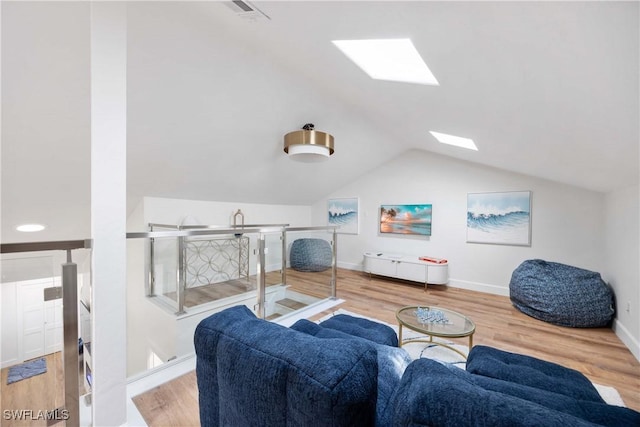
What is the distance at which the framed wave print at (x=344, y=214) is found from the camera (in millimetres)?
6101

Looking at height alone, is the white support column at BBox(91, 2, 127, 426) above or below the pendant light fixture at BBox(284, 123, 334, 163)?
below

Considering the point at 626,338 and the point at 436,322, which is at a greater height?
the point at 436,322

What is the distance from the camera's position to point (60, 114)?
7.11 feet

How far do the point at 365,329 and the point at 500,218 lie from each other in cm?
374

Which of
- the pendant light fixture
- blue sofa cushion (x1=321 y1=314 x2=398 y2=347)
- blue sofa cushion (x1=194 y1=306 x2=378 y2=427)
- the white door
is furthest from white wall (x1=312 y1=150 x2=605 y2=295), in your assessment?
the white door

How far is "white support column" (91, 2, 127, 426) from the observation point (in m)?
1.37

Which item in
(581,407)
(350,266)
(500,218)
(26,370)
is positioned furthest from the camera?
(350,266)

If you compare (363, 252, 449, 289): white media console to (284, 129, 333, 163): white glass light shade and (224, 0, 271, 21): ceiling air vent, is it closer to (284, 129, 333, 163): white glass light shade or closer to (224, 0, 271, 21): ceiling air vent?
(284, 129, 333, 163): white glass light shade

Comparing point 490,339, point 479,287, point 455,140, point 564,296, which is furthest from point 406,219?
point 490,339

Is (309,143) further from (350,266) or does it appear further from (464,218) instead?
(350,266)

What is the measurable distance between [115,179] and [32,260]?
0.70m

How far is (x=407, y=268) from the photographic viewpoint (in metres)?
4.74

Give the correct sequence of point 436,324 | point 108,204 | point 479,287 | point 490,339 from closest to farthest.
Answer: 1. point 108,204
2. point 436,324
3. point 490,339
4. point 479,287

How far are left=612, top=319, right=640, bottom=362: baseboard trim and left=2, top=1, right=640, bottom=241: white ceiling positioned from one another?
1628 mm
